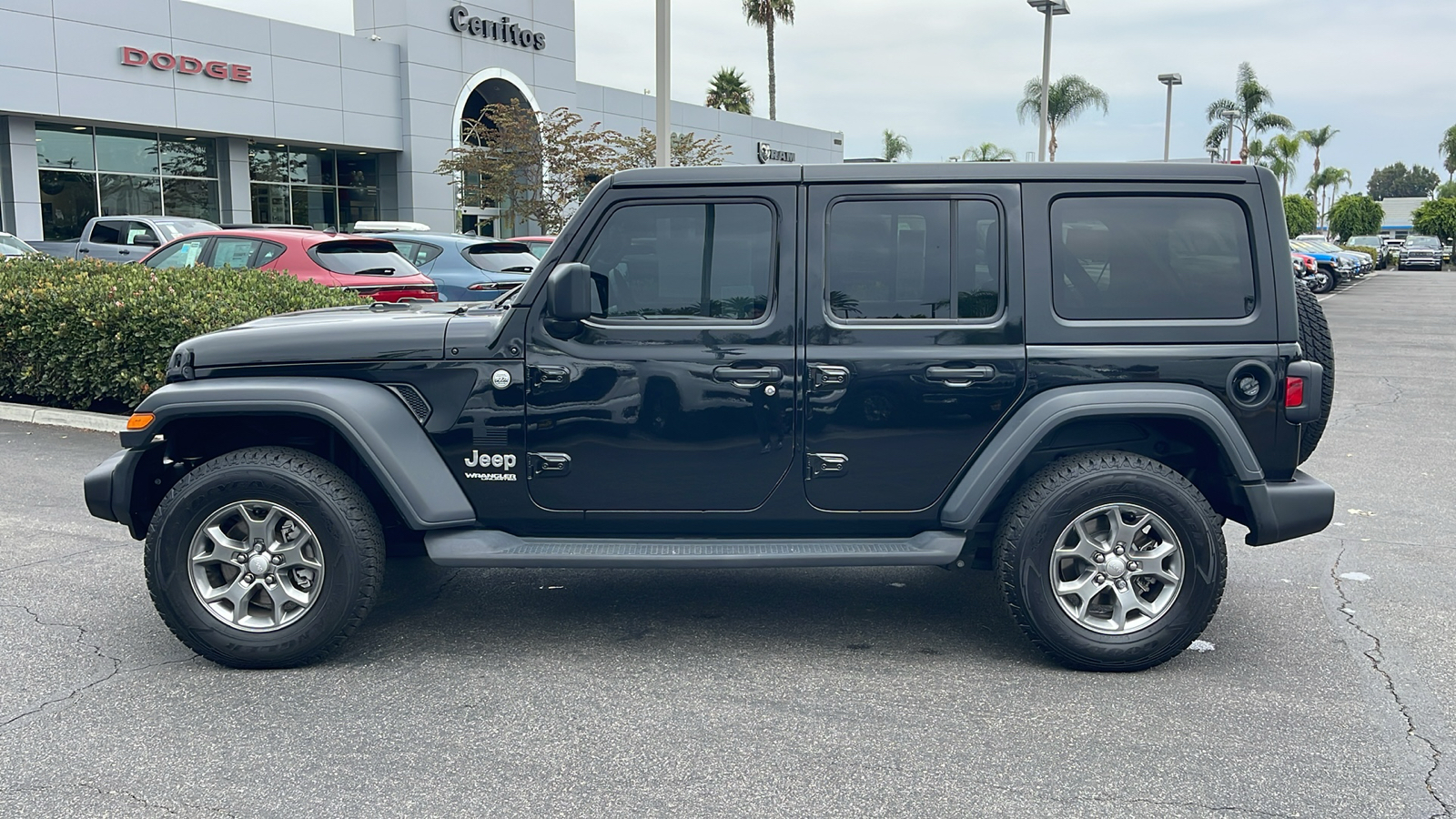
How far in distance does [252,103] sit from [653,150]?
1130cm

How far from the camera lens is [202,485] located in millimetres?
4324

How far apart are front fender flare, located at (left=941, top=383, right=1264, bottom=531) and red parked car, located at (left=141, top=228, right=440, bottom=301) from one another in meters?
7.92

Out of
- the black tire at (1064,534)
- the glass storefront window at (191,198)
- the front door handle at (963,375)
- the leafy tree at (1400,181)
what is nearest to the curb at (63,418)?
the front door handle at (963,375)

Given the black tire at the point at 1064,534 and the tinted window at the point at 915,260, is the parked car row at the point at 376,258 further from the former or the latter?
the black tire at the point at 1064,534

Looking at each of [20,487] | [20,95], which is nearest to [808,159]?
[20,95]

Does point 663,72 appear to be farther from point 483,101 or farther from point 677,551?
point 483,101

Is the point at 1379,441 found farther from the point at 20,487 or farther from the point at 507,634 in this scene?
the point at 20,487

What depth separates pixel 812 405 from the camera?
174 inches

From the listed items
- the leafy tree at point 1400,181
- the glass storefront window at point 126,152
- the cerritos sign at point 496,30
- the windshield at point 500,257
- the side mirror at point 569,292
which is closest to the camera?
the side mirror at point 569,292

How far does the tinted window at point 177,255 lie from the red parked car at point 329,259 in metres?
0.31

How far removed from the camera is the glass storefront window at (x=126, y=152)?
2770 centimetres

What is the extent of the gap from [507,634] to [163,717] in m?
1.33

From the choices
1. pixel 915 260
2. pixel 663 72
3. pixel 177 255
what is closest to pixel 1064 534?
pixel 915 260

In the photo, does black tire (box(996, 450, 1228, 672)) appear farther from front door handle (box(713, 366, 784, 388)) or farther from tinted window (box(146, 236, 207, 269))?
tinted window (box(146, 236, 207, 269))
